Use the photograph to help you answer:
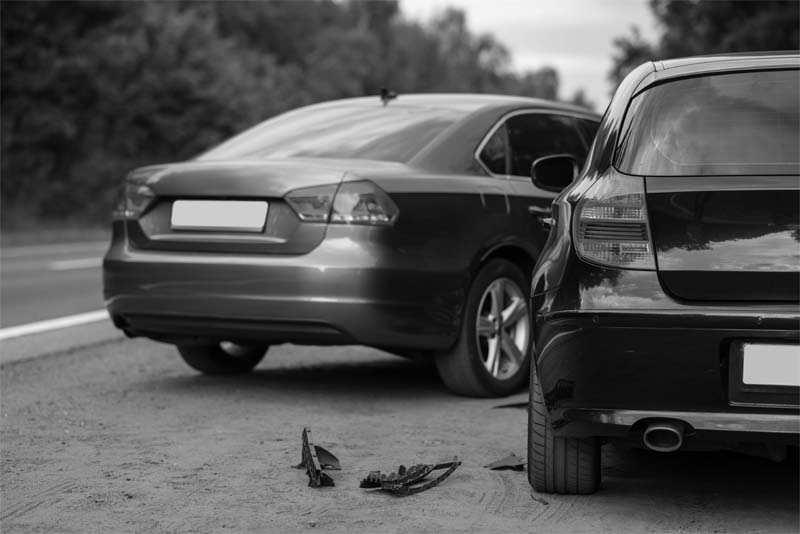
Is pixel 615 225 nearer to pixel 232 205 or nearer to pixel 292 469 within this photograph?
pixel 292 469

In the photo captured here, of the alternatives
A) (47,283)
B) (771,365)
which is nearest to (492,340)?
(771,365)

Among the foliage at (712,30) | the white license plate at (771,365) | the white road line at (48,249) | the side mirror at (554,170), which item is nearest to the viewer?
the white license plate at (771,365)

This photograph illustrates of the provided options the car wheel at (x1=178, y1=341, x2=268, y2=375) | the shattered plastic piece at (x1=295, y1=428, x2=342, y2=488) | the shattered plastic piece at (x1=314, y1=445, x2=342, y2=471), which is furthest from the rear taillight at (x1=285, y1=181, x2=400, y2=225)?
the car wheel at (x1=178, y1=341, x2=268, y2=375)

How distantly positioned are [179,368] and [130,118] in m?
28.4

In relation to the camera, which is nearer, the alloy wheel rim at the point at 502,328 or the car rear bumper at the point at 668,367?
the car rear bumper at the point at 668,367

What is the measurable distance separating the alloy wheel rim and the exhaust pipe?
96.1 inches

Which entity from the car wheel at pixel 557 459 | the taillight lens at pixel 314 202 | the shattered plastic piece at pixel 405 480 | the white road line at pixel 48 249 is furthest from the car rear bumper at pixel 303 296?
the white road line at pixel 48 249

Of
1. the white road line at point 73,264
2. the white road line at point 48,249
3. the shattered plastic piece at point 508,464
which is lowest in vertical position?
the white road line at point 48,249

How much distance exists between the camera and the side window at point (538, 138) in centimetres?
696

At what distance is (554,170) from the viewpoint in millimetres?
5418

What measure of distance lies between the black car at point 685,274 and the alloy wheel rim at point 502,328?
88.5 inches

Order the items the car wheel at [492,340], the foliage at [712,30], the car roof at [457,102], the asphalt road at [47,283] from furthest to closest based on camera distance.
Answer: the foliage at [712,30], the asphalt road at [47,283], the car roof at [457,102], the car wheel at [492,340]

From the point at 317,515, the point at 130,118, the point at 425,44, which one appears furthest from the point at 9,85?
the point at 425,44

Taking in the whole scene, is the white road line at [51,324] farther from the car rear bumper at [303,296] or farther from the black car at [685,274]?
the black car at [685,274]
